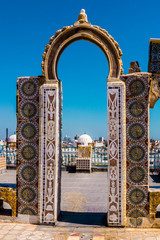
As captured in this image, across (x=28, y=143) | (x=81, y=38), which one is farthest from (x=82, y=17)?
(x=28, y=143)


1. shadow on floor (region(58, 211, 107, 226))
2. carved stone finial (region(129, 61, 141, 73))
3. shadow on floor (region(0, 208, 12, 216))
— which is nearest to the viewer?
shadow on floor (region(58, 211, 107, 226))

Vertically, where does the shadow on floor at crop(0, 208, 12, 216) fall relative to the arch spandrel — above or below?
below

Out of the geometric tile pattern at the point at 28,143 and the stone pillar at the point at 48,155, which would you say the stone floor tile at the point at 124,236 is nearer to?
the stone pillar at the point at 48,155

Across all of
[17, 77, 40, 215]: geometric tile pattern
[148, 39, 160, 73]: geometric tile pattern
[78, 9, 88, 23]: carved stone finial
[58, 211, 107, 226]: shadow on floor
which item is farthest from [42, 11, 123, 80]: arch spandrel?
[58, 211, 107, 226]: shadow on floor

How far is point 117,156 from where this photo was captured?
4.93 meters

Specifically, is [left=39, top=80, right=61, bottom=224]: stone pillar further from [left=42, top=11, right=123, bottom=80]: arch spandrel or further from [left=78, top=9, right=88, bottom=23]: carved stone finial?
[left=78, top=9, right=88, bottom=23]: carved stone finial

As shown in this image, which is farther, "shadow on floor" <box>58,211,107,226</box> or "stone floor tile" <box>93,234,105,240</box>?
"shadow on floor" <box>58,211,107,226</box>

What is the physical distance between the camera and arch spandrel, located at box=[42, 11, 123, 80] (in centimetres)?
499

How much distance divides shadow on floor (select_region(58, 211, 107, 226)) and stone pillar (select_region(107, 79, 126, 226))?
0.37 metres

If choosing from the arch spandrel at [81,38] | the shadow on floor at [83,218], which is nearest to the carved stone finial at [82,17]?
the arch spandrel at [81,38]

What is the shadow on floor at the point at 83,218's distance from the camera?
516 cm

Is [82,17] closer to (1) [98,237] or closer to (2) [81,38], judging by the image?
(2) [81,38]

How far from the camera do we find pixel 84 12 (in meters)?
5.14

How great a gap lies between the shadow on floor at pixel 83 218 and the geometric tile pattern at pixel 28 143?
710 mm
